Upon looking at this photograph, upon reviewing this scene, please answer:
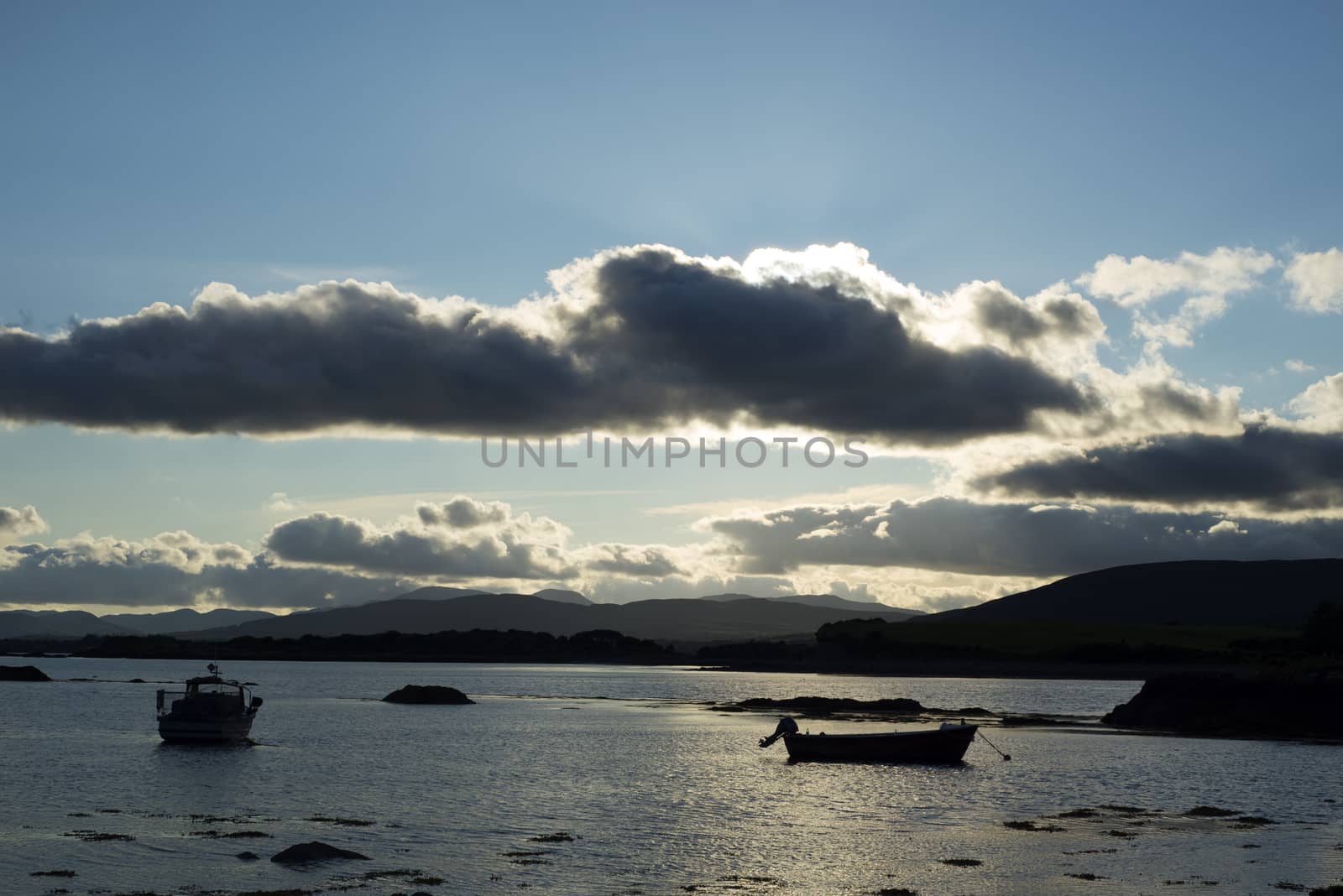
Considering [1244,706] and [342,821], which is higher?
[342,821]

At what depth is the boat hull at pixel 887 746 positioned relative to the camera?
80.7 metres

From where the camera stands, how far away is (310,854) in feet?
131

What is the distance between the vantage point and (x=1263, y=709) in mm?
103812

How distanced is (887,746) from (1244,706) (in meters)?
40.7

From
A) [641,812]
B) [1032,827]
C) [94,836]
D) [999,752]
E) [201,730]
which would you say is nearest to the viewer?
[94,836]

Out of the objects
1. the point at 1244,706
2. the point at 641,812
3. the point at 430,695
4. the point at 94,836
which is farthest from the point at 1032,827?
the point at 430,695

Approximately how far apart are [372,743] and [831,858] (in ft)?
183

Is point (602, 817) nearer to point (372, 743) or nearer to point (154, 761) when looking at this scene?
point (154, 761)

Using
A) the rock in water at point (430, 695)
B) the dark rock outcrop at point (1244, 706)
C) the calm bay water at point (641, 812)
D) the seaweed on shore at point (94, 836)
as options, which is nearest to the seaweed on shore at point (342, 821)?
the calm bay water at point (641, 812)

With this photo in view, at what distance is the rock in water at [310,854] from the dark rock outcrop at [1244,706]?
83.9 meters

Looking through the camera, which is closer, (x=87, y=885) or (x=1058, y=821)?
(x=87, y=885)

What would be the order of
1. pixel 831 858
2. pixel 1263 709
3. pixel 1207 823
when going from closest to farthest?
pixel 831 858 < pixel 1207 823 < pixel 1263 709

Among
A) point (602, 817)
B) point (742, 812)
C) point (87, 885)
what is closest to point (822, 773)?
point (742, 812)

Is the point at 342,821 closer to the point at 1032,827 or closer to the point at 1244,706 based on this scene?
the point at 1032,827
